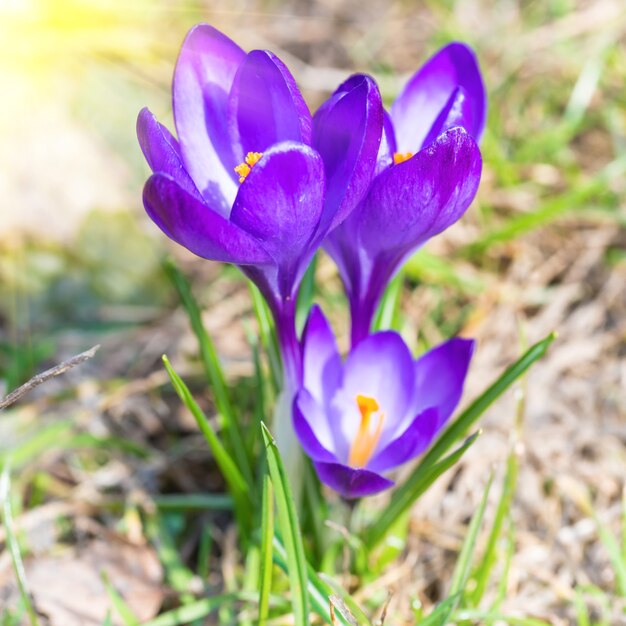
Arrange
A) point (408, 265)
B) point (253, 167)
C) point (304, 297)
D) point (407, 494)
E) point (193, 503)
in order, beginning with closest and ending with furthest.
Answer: point (253, 167) < point (407, 494) < point (304, 297) < point (193, 503) < point (408, 265)

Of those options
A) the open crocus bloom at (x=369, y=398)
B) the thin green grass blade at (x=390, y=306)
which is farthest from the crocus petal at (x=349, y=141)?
the thin green grass blade at (x=390, y=306)

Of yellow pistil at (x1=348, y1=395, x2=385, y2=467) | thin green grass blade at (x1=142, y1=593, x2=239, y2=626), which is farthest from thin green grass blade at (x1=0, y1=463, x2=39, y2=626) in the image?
yellow pistil at (x1=348, y1=395, x2=385, y2=467)

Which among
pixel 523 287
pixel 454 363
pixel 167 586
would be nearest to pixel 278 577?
pixel 167 586

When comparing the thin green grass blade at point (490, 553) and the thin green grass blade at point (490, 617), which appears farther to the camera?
the thin green grass blade at point (490, 553)

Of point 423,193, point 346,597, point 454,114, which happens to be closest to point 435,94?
point 454,114

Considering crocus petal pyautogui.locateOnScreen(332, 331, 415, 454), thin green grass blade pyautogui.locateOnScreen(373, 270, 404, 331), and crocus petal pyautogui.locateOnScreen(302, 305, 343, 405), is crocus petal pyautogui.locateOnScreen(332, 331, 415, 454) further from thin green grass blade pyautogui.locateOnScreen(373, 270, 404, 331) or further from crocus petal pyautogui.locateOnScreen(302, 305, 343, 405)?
thin green grass blade pyautogui.locateOnScreen(373, 270, 404, 331)

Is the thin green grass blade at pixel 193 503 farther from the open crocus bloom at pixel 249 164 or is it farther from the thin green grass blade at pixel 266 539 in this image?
the open crocus bloom at pixel 249 164

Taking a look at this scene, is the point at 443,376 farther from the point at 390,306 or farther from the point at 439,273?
the point at 439,273
